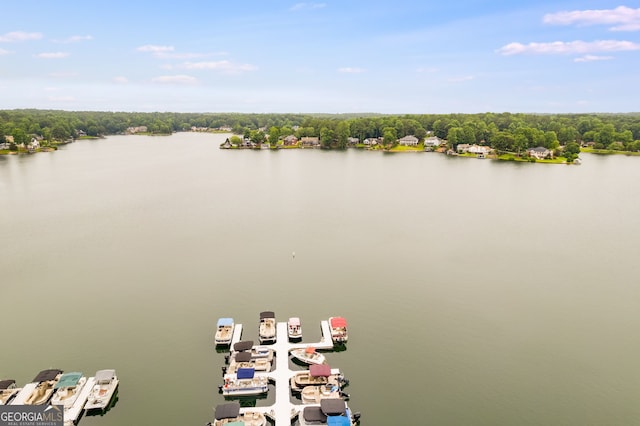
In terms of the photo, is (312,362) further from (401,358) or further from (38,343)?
(38,343)

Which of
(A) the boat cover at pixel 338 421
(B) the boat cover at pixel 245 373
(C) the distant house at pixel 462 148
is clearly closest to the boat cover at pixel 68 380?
(B) the boat cover at pixel 245 373

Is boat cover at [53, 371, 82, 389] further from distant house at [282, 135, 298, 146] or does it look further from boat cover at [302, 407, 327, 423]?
distant house at [282, 135, 298, 146]

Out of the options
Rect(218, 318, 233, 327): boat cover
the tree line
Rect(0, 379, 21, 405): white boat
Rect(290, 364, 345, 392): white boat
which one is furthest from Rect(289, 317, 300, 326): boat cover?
the tree line

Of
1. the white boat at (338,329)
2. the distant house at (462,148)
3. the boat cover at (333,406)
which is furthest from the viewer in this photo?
the distant house at (462,148)

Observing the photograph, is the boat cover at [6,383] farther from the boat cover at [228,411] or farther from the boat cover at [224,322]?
the boat cover at [228,411]

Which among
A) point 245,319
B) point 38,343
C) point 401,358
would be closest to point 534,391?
point 401,358

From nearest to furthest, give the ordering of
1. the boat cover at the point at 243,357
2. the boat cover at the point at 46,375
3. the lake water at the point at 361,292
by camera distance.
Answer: the boat cover at the point at 46,375
the lake water at the point at 361,292
the boat cover at the point at 243,357

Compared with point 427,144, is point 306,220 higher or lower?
lower
